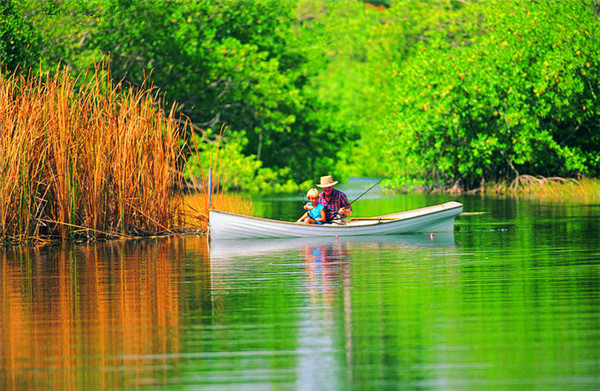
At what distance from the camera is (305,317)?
10.0 metres

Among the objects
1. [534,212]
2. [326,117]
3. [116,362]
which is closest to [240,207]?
[534,212]

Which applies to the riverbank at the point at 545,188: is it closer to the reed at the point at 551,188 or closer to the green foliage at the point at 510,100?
the reed at the point at 551,188

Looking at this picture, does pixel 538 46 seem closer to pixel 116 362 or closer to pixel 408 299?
pixel 408 299

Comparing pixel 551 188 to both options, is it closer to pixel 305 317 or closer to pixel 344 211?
pixel 344 211

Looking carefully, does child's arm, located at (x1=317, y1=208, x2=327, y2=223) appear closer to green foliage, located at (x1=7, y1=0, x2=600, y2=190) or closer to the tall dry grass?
the tall dry grass

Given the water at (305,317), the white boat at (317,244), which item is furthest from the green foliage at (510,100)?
the water at (305,317)

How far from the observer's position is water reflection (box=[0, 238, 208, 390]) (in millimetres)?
7867

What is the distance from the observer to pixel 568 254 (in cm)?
1567

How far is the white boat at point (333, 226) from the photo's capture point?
19.2 m

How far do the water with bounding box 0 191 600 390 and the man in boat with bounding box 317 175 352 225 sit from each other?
5.08ft

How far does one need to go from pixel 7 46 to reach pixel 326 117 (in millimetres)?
19540

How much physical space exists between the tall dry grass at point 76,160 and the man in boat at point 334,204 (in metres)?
2.61

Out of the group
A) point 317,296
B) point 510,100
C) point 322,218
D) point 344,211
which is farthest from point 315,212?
point 510,100

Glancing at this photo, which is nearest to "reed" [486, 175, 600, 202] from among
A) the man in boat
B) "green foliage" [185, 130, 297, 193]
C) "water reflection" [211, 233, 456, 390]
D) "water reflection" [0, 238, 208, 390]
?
"green foliage" [185, 130, 297, 193]
